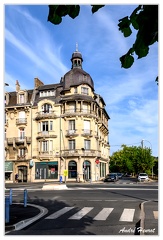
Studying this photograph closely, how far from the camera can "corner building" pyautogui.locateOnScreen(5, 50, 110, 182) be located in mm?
42656

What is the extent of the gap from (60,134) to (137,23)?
41.5m

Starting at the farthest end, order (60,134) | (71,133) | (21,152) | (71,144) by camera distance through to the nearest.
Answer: (21,152)
(60,134)
(71,144)
(71,133)

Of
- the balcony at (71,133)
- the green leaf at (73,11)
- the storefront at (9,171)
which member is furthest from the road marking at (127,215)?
the storefront at (9,171)

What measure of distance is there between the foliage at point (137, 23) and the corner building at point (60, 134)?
39158mm

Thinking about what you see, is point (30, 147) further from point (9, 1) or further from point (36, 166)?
point (9, 1)

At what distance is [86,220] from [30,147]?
35.7 metres

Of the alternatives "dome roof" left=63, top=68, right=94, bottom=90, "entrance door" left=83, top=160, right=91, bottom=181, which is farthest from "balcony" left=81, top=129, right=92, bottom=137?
"dome roof" left=63, top=68, right=94, bottom=90

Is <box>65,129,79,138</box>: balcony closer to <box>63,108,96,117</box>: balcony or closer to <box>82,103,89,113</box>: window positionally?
<box>63,108,96,117</box>: balcony

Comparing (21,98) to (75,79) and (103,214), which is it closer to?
(75,79)

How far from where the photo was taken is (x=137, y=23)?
8.89 ft

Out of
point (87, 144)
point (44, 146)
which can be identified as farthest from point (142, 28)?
point (44, 146)

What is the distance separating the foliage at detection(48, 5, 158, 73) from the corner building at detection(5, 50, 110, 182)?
39158 millimetres

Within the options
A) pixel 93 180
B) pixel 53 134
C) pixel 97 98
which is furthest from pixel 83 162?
pixel 97 98

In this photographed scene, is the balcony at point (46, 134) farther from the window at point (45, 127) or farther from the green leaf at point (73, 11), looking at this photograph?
the green leaf at point (73, 11)
